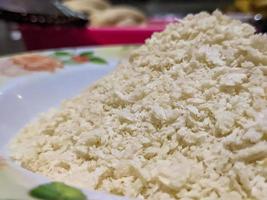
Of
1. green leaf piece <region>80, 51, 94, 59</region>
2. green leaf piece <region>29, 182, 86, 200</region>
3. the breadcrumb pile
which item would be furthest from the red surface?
green leaf piece <region>29, 182, 86, 200</region>

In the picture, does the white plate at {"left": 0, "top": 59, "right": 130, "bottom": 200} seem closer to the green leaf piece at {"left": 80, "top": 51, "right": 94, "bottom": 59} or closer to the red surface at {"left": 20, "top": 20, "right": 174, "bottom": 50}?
the green leaf piece at {"left": 80, "top": 51, "right": 94, "bottom": 59}

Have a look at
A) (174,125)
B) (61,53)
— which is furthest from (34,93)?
(174,125)

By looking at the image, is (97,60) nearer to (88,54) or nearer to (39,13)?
(88,54)

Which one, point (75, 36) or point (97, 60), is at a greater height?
point (75, 36)

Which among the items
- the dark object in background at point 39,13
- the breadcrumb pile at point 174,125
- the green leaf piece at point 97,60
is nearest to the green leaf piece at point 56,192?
the breadcrumb pile at point 174,125

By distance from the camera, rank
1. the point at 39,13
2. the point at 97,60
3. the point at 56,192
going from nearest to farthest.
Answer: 1. the point at 56,192
2. the point at 97,60
3. the point at 39,13

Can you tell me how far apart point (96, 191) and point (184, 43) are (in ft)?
0.71

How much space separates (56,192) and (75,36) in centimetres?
66

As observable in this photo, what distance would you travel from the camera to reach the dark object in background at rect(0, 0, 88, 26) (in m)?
0.92

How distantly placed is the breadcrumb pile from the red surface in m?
0.40

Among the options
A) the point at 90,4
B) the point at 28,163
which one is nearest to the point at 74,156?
the point at 28,163

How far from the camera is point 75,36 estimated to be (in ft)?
3.29

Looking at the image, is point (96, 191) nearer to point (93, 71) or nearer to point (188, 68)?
point (188, 68)

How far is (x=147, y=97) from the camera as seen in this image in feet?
1.62
